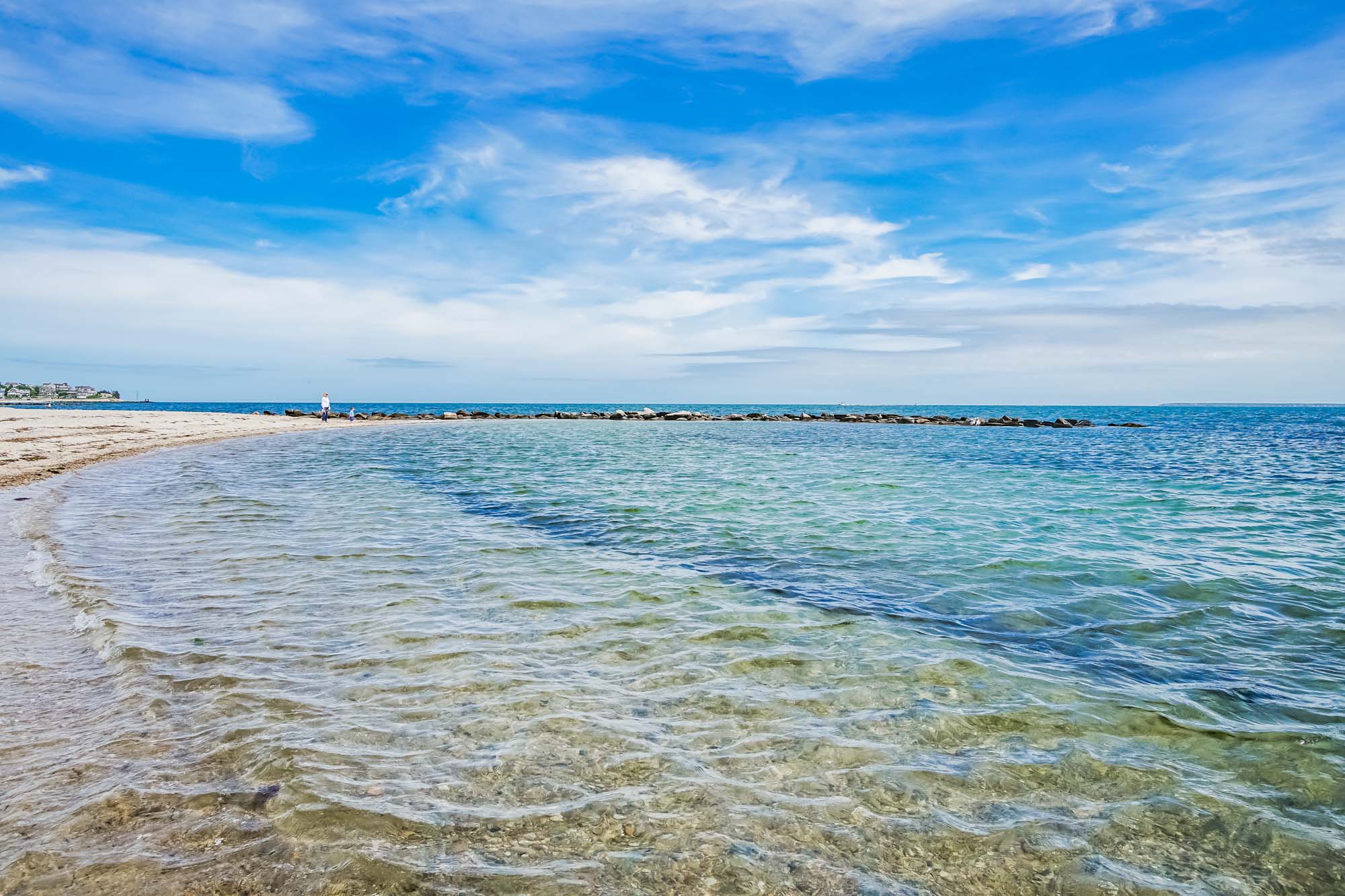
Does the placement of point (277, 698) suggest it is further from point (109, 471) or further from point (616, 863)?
point (109, 471)

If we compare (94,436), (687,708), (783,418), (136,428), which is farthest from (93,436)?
(783,418)

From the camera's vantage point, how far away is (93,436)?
36812 millimetres

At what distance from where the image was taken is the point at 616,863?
146 inches

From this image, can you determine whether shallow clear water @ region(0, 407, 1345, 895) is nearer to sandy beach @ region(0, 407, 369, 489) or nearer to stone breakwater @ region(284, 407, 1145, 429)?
sandy beach @ region(0, 407, 369, 489)

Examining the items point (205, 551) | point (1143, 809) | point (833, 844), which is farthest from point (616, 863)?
point (205, 551)

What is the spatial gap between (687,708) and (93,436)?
43.6m

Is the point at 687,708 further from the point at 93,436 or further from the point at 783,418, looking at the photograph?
the point at 783,418

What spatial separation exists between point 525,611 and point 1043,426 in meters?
83.5

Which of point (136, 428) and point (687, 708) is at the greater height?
point (136, 428)

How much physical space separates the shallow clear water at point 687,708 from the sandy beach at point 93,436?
439 inches

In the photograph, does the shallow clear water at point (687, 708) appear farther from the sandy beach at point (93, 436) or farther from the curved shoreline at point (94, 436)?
the curved shoreline at point (94, 436)

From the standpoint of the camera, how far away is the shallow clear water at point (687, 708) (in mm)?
3754

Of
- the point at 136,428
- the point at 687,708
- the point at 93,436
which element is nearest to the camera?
the point at 687,708

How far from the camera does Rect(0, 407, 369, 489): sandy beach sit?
920 inches
